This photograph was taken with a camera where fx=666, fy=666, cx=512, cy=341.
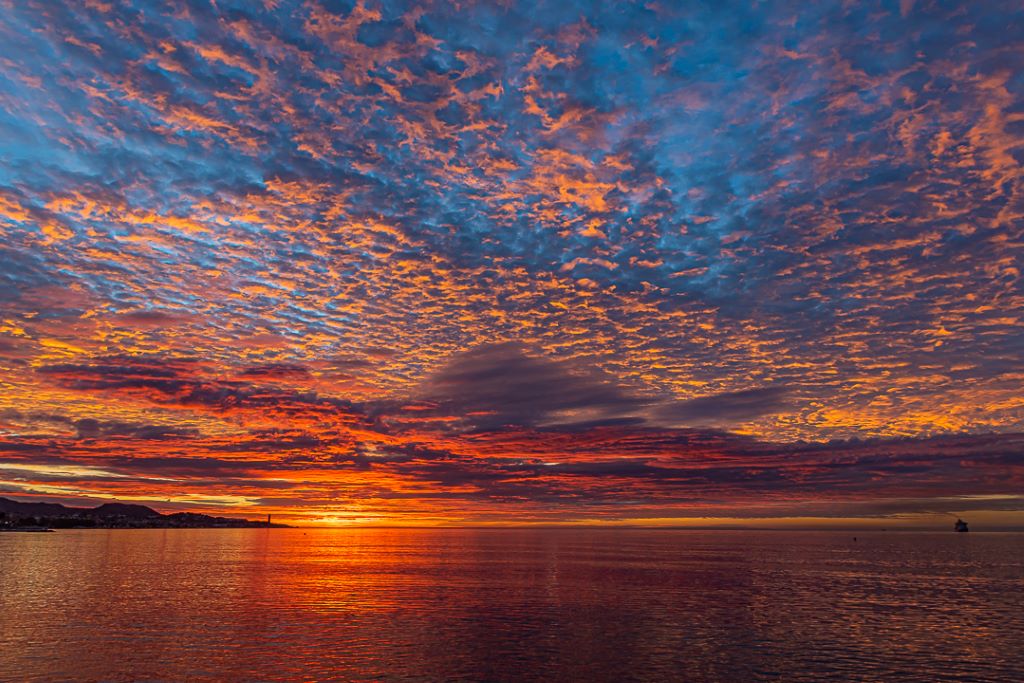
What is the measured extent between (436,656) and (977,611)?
63.3 metres

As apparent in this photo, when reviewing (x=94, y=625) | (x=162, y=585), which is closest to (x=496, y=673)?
(x=94, y=625)

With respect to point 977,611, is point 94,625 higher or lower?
higher

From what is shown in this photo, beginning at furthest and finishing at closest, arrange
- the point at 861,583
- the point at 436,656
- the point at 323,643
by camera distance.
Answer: the point at 861,583
the point at 323,643
the point at 436,656

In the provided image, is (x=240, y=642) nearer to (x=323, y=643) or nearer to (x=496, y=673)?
(x=323, y=643)

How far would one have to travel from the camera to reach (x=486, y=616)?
70000 mm

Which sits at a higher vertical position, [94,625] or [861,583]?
[94,625]

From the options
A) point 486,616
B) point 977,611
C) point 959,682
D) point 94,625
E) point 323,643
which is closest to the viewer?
point 959,682

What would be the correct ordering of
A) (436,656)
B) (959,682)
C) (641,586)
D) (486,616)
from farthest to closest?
(641,586), (486,616), (436,656), (959,682)

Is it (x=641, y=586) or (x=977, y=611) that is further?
(x=641, y=586)

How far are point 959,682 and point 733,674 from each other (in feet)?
46.6

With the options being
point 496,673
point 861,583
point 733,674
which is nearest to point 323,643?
point 496,673

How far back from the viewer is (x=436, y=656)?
50188mm

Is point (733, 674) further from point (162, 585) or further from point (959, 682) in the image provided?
point (162, 585)

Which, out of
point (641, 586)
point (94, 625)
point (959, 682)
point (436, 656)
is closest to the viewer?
point (959, 682)
